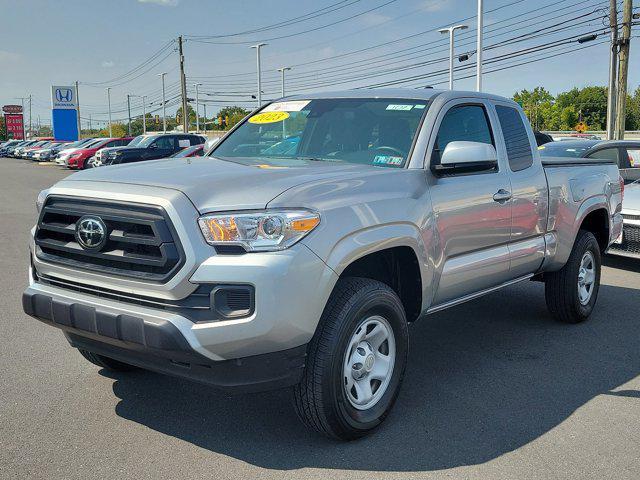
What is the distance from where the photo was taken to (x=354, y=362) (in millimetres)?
3717

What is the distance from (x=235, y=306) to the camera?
3.15 metres

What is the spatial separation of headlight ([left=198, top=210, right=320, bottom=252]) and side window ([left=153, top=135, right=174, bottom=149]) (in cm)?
2601

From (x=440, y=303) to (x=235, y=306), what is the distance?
1761mm

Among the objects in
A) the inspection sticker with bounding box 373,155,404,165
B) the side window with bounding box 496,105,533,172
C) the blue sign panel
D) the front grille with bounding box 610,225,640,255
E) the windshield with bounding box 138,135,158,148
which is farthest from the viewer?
the blue sign panel

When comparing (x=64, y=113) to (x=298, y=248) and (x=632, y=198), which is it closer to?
(x=632, y=198)

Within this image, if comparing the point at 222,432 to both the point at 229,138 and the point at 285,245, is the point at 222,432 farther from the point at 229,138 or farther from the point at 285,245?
the point at 229,138

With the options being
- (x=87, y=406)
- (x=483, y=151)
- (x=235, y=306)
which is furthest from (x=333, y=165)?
(x=87, y=406)

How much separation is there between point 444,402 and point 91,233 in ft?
7.69

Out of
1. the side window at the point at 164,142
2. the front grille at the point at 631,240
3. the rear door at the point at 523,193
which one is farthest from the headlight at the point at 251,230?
the side window at the point at 164,142

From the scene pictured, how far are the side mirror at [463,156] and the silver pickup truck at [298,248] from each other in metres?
0.01

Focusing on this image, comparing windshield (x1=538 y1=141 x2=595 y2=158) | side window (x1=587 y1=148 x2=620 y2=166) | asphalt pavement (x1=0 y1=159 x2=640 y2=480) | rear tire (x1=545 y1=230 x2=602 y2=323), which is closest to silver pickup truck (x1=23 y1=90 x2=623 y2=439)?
asphalt pavement (x1=0 y1=159 x2=640 y2=480)

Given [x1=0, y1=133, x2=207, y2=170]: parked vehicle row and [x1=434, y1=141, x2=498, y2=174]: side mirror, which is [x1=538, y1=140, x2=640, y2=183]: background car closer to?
[x1=434, y1=141, x2=498, y2=174]: side mirror

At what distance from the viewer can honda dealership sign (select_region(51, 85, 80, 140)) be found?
58406mm

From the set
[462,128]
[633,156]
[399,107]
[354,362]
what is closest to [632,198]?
[633,156]
